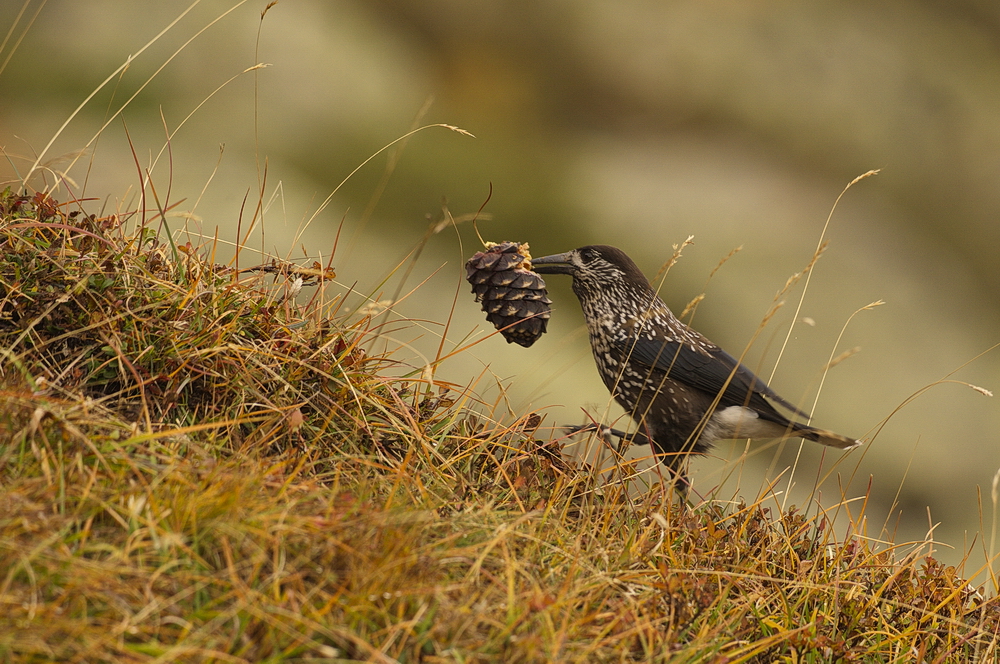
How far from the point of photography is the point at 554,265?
4.48m

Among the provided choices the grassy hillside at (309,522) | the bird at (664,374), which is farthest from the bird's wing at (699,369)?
the grassy hillside at (309,522)

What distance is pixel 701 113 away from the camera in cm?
1628

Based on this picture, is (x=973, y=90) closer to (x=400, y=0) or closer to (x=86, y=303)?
(x=400, y=0)

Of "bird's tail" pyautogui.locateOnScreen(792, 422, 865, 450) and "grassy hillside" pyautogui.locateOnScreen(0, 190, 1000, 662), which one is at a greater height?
"bird's tail" pyautogui.locateOnScreen(792, 422, 865, 450)

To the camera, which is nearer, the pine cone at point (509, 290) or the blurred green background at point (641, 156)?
the pine cone at point (509, 290)

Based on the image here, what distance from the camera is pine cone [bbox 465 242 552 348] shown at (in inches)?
139

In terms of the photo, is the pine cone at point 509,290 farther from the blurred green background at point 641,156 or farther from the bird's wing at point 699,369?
the blurred green background at point 641,156

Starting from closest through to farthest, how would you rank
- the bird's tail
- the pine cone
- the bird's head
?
the pine cone
the bird's tail
the bird's head

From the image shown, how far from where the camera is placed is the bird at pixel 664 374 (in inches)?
163

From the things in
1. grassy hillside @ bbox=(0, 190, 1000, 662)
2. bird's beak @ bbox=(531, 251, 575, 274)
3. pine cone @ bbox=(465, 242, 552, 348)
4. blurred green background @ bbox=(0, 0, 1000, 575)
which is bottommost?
grassy hillside @ bbox=(0, 190, 1000, 662)

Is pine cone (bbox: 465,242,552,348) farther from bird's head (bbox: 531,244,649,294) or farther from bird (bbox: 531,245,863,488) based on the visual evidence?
bird's head (bbox: 531,244,649,294)

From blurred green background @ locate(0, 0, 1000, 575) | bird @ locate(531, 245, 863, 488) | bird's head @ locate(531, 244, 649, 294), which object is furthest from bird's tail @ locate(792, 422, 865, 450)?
blurred green background @ locate(0, 0, 1000, 575)

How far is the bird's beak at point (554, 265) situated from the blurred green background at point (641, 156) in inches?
153

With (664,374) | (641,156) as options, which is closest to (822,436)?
(664,374)
